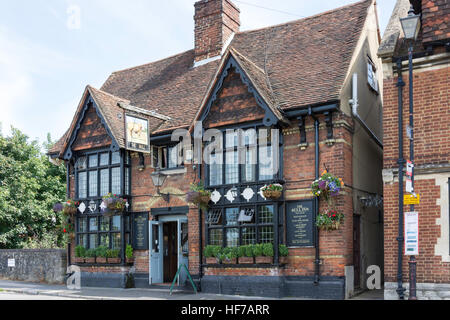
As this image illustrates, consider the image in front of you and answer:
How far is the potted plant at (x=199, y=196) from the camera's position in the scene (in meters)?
16.6

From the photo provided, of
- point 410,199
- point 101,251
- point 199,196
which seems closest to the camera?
point 410,199

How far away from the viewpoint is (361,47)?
55.9 feet

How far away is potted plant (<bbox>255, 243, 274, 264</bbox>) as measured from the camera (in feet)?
50.3

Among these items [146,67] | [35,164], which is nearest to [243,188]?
[146,67]

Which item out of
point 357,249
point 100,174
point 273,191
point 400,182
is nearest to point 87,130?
point 100,174

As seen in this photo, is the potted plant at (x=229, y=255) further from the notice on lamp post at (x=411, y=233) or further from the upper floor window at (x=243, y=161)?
the notice on lamp post at (x=411, y=233)

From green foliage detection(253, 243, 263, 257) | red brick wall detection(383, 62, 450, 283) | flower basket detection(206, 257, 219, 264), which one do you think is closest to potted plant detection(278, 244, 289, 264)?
green foliage detection(253, 243, 263, 257)

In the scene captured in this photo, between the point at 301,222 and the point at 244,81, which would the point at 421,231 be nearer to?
the point at 301,222

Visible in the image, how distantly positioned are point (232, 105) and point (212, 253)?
4.58 metres

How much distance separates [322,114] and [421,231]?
4249 mm

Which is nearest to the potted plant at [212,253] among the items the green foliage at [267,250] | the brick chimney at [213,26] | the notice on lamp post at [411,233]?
the green foliage at [267,250]

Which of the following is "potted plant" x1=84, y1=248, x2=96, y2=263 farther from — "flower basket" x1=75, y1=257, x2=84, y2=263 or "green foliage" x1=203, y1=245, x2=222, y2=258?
"green foliage" x1=203, y1=245, x2=222, y2=258

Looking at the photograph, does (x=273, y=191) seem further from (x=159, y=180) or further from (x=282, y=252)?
(x=159, y=180)

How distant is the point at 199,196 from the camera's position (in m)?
16.6
